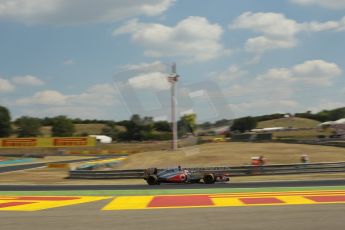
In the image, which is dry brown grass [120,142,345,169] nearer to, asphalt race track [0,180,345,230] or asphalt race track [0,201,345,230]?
asphalt race track [0,180,345,230]

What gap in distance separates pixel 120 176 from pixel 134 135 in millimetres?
98472

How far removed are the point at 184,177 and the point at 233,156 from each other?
12568mm

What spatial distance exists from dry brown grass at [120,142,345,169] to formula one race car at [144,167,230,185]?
9.33 metres

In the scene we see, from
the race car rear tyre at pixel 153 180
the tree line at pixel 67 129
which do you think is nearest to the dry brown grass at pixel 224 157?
the race car rear tyre at pixel 153 180

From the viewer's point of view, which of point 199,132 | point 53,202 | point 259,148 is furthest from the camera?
point 199,132

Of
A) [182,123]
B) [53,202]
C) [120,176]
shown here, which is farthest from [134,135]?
[53,202]

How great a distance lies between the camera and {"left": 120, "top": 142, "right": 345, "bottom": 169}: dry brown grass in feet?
99.8

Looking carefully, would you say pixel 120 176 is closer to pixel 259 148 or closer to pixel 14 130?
pixel 259 148

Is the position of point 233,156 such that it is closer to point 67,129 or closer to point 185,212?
point 185,212

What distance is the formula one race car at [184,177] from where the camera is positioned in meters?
20.0

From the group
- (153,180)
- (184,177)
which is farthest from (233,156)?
(153,180)

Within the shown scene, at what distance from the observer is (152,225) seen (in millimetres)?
8477

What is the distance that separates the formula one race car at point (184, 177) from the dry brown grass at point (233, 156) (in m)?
9.33

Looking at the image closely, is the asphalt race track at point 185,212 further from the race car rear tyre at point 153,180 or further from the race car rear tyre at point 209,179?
the race car rear tyre at point 153,180
